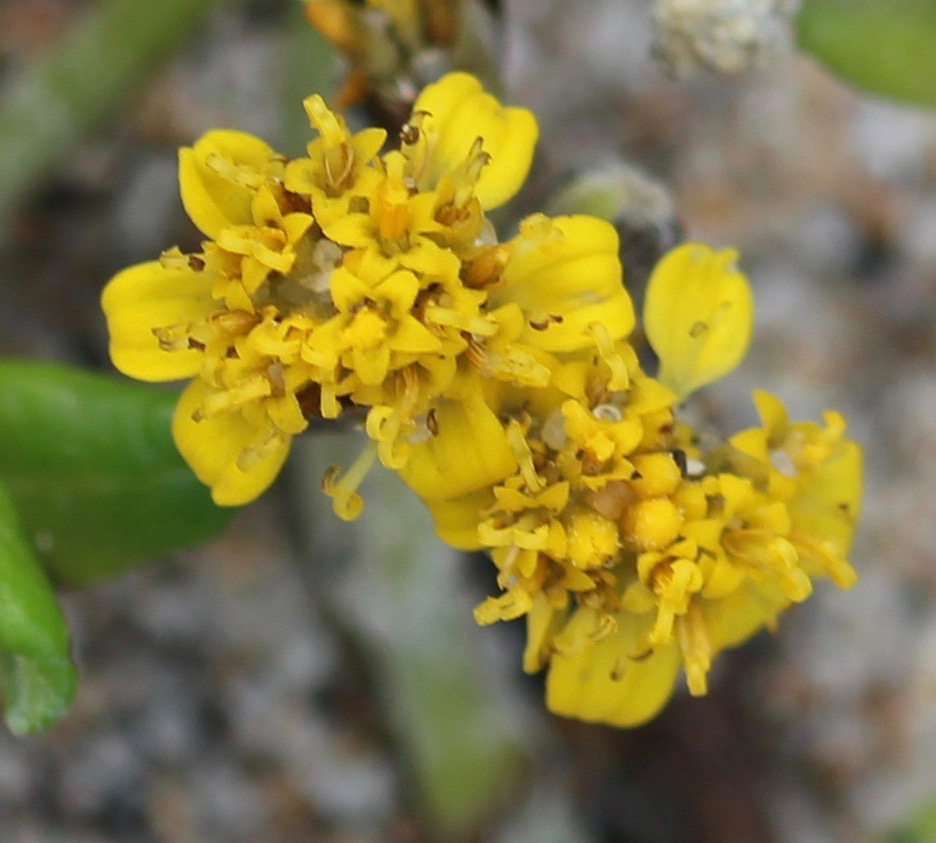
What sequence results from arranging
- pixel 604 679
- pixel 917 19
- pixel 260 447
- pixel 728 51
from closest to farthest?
pixel 260 447
pixel 604 679
pixel 728 51
pixel 917 19

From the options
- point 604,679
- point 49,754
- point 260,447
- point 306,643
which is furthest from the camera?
point 306,643

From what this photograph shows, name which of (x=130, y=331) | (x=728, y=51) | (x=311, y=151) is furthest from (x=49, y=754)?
(x=728, y=51)

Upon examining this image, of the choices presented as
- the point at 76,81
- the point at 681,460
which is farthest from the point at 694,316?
the point at 76,81

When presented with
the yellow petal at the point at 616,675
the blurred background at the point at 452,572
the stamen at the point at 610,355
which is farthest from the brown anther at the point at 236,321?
the blurred background at the point at 452,572

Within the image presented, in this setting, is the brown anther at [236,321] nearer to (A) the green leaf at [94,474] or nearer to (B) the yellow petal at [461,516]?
(B) the yellow petal at [461,516]

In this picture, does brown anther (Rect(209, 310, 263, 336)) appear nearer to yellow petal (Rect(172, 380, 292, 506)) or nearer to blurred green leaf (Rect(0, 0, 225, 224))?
yellow petal (Rect(172, 380, 292, 506))

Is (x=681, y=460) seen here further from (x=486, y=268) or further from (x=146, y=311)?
(x=146, y=311)

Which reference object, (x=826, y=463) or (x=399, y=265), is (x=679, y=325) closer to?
(x=826, y=463)
